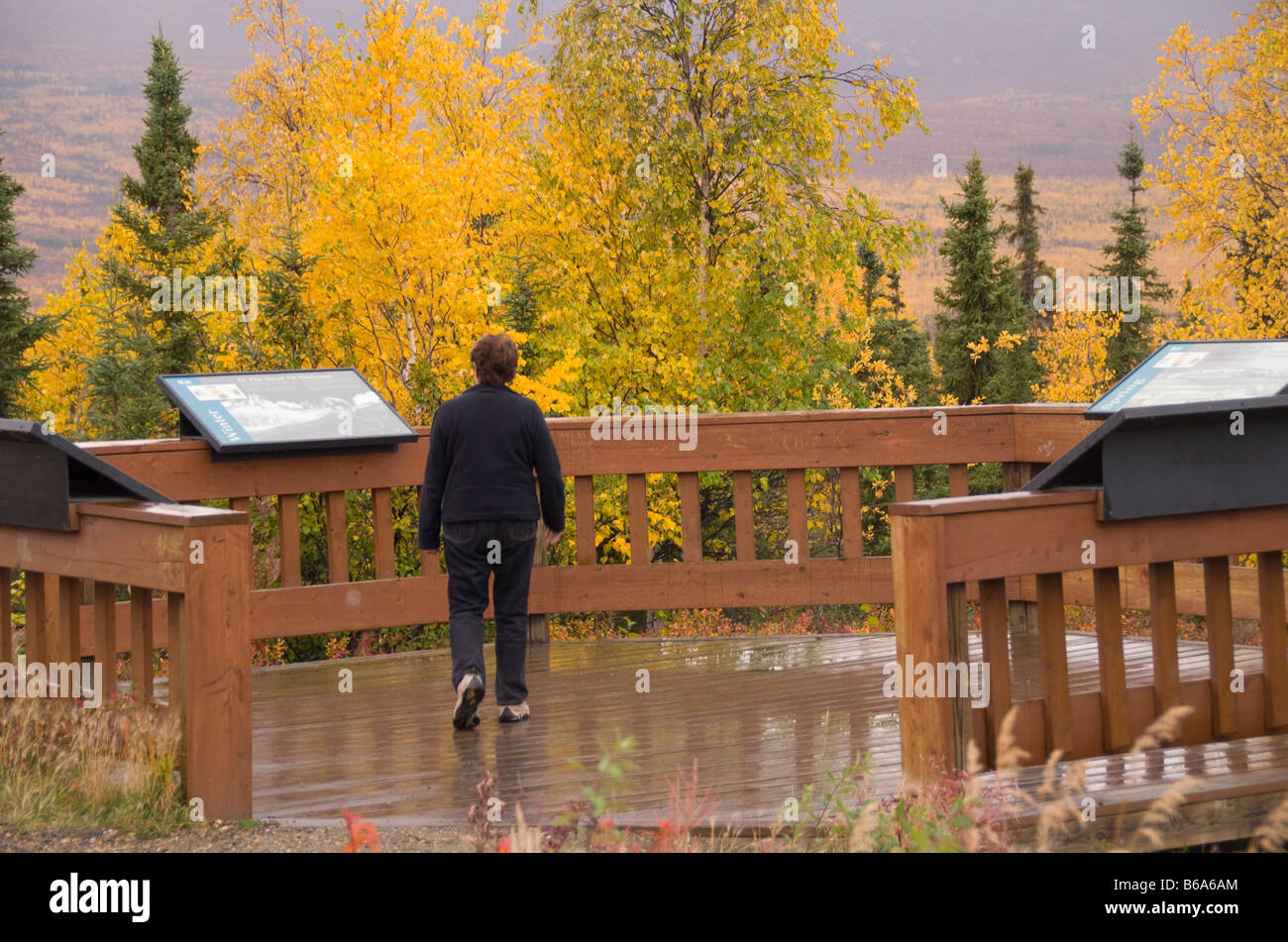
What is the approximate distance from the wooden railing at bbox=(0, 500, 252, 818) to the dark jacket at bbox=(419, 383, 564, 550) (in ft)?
4.27

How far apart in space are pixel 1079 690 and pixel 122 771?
4292mm

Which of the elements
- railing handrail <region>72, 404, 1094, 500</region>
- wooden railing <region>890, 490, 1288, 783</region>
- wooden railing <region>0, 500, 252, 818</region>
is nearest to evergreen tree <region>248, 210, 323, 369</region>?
railing handrail <region>72, 404, 1094, 500</region>

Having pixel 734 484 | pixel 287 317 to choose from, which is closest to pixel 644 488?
pixel 734 484

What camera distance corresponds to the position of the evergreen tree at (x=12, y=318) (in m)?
28.8

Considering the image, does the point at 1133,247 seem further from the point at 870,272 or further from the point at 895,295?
the point at 895,295

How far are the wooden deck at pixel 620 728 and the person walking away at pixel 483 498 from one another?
0.47m

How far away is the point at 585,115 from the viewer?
22781mm

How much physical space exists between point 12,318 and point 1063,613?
29960mm

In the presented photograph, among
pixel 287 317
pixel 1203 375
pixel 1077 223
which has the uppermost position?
pixel 1077 223

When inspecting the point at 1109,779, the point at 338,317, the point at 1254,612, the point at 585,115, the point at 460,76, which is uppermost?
the point at 460,76

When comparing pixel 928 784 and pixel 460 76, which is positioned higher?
pixel 460 76

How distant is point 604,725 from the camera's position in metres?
5.83
